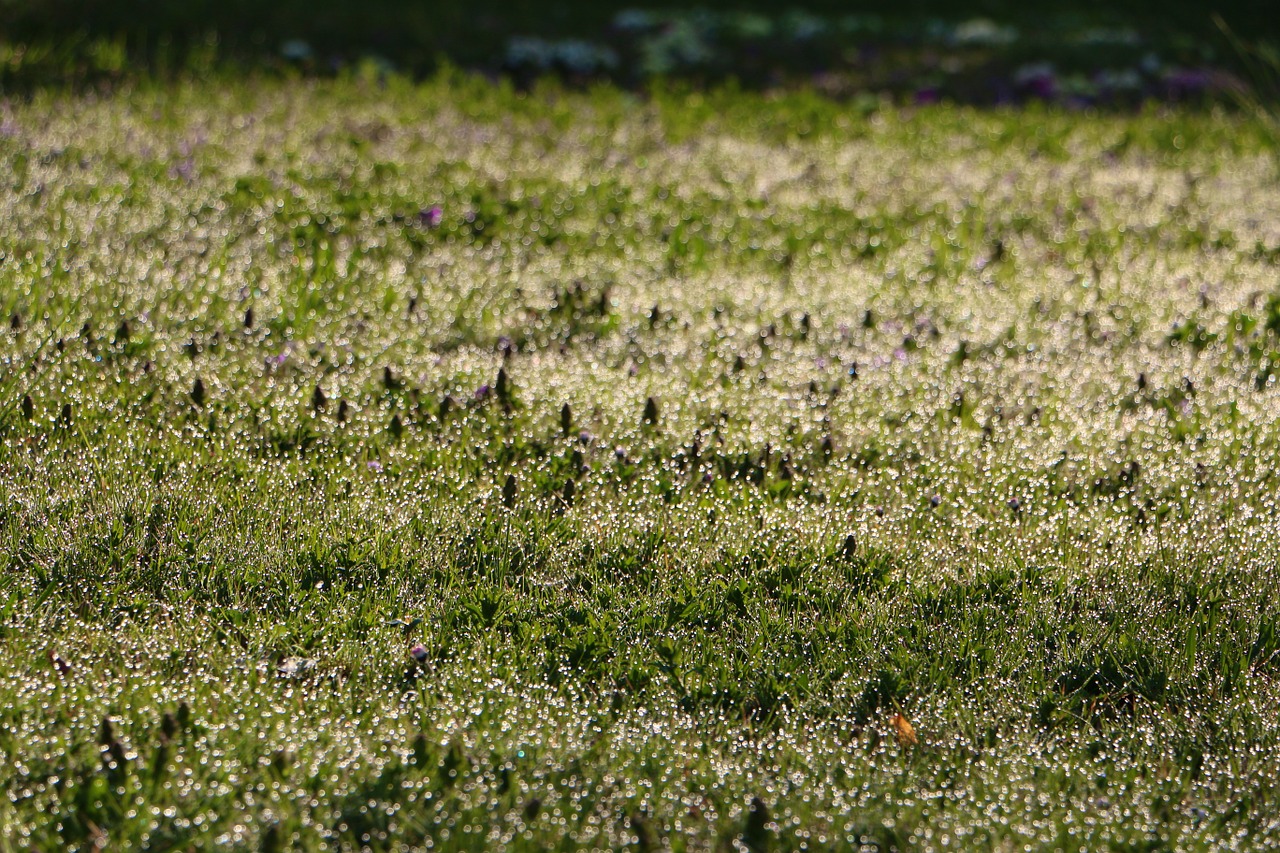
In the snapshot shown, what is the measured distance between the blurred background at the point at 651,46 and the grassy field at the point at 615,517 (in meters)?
2.94

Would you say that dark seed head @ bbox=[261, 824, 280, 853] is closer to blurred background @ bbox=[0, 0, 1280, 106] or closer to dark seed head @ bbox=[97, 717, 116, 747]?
dark seed head @ bbox=[97, 717, 116, 747]

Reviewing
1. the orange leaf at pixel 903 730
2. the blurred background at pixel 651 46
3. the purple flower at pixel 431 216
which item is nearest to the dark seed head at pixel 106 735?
the orange leaf at pixel 903 730

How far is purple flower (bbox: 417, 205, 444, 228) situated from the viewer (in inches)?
221

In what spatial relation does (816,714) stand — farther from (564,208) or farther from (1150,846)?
(564,208)

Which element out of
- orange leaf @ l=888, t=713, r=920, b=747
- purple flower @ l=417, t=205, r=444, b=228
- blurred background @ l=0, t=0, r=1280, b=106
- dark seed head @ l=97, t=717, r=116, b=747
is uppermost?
blurred background @ l=0, t=0, r=1280, b=106

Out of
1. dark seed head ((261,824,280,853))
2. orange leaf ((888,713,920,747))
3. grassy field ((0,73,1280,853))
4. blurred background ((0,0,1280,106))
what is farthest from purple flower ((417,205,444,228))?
dark seed head ((261,824,280,853))

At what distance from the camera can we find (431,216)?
5.64m

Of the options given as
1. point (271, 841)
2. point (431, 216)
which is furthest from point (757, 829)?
point (431, 216)

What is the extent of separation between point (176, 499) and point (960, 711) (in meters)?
2.16

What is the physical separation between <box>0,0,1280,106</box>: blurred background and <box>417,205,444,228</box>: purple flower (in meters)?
3.57

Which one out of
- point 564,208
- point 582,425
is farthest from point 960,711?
point 564,208

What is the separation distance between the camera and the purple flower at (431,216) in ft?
18.4

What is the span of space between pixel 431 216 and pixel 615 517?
9.15 feet

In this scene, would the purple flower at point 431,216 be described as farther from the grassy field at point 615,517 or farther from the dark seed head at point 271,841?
the dark seed head at point 271,841
